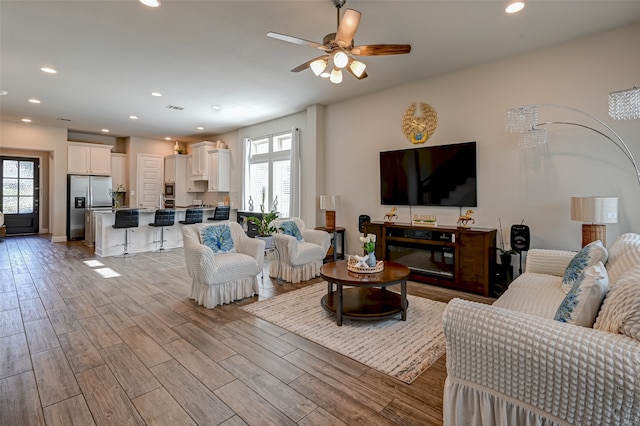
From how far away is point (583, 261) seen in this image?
230cm

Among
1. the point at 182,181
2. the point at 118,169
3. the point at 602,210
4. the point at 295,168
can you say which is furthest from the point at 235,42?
the point at 118,169

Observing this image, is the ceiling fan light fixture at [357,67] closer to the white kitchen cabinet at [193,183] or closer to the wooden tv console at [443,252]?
the wooden tv console at [443,252]

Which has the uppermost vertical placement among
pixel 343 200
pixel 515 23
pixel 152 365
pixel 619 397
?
pixel 515 23

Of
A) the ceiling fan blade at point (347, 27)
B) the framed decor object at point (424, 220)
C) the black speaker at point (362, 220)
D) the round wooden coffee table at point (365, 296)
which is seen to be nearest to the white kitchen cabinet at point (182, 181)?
the black speaker at point (362, 220)

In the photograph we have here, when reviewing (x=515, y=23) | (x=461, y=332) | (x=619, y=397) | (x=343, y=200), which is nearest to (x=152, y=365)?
(x=461, y=332)

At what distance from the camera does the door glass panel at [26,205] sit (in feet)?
29.6

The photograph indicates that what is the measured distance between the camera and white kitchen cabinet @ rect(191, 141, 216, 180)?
874 centimetres

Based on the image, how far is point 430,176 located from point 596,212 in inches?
82.7

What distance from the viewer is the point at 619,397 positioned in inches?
42.9

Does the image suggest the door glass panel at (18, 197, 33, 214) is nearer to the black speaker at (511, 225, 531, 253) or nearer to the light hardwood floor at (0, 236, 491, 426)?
the light hardwood floor at (0, 236, 491, 426)

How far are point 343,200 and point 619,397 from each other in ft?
16.4

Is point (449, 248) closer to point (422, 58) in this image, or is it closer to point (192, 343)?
point (422, 58)

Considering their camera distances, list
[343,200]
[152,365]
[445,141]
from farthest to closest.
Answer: [343,200] < [445,141] < [152,365]

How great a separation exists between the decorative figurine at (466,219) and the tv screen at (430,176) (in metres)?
0.14
